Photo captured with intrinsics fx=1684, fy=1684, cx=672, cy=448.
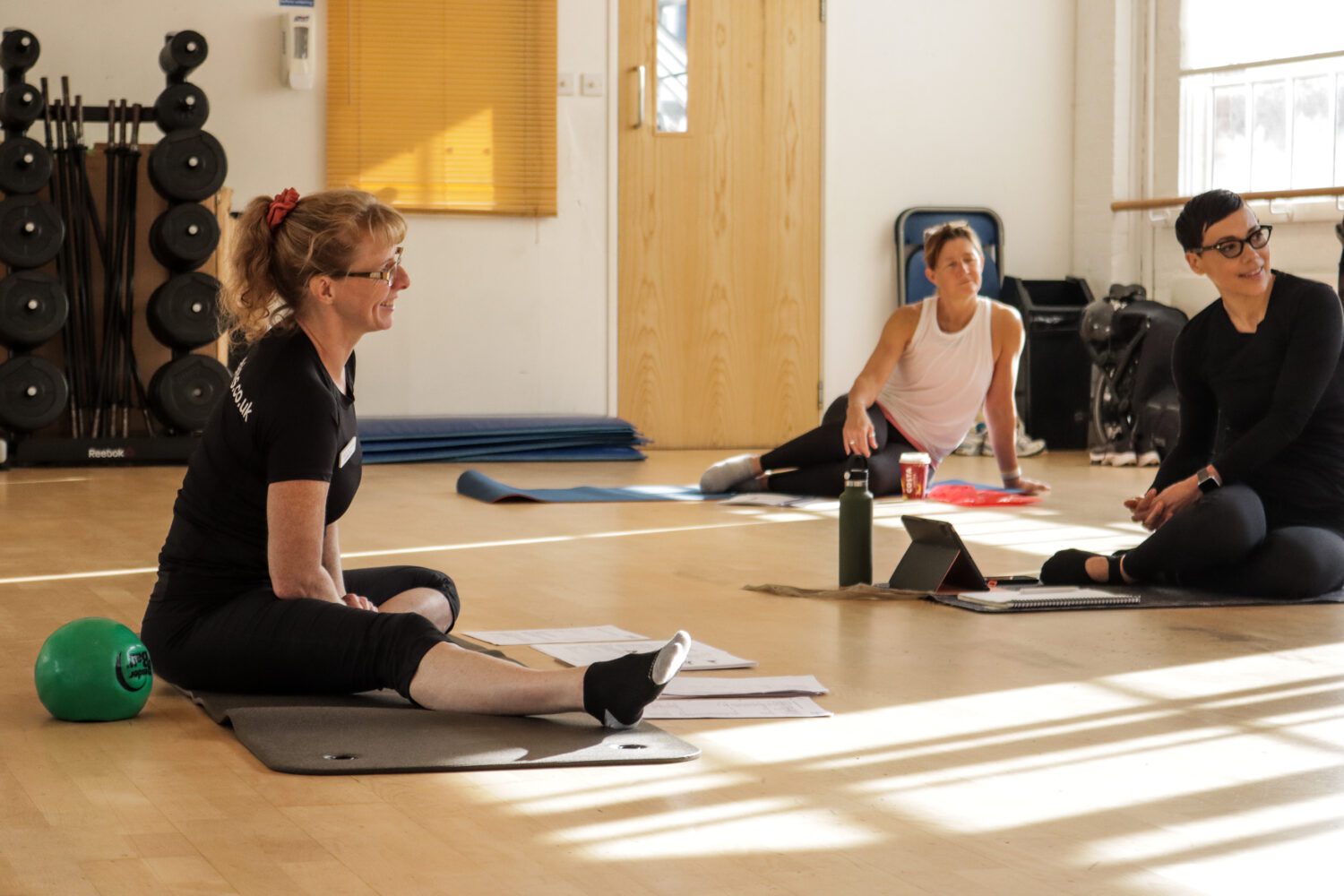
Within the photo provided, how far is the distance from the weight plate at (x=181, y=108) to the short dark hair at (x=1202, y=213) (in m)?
4.88

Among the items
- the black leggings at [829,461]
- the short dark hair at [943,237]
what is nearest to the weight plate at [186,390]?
the black leggings at [829,461]

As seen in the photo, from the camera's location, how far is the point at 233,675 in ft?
8.64

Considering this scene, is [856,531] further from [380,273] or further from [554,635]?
[380,273]

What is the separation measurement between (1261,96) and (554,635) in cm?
616

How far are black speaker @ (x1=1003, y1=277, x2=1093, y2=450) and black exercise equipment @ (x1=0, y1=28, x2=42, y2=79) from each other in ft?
16.1

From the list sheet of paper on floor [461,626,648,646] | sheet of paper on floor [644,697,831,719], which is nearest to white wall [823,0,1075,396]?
sheet of paper on floor [461,626,648,646]

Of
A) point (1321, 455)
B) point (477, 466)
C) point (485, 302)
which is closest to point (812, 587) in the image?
point (1321, 455)

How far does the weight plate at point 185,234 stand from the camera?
7383 millimetres

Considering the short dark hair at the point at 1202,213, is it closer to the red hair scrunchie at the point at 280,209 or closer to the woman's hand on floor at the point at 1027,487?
the red hair scrunchie at the point at 280,209

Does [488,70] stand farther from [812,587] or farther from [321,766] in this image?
[321,766]

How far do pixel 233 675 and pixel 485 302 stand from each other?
6.11m

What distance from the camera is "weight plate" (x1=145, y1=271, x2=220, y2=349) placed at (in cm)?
741

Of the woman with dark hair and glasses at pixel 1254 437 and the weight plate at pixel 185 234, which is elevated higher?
the weight plate at pixel 185 234

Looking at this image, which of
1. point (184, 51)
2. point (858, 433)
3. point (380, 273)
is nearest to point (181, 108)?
point (184, 51)
